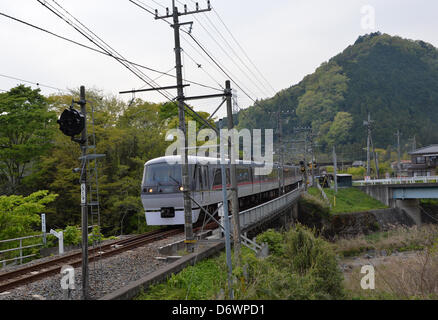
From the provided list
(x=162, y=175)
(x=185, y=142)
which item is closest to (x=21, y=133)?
(x=162, y=175)

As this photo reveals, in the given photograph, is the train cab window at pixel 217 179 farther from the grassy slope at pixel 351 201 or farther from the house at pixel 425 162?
the house at pixel 425 162

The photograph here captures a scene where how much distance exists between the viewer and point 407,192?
135ft

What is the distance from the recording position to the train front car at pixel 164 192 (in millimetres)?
16391

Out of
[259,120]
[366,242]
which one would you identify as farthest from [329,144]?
[366,242]

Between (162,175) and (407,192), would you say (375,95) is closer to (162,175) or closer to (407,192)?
(407,192)

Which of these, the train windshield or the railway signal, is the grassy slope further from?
the railway signal

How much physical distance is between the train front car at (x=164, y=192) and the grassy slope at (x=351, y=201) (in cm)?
2369

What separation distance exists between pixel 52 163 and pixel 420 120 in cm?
9523

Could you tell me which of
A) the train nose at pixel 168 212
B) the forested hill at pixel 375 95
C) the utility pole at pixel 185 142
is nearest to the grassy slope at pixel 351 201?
the train nose at pixel 168 212

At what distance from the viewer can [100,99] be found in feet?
111

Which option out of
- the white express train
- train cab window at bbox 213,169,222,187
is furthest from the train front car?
train cab window at bbox 213,169,222,187

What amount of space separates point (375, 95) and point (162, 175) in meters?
103

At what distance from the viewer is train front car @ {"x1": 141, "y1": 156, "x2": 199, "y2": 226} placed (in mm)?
16391

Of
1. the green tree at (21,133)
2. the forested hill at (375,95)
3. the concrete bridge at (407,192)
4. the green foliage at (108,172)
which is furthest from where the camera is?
the forested hill at (375,95)
